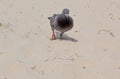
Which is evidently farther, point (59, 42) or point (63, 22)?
point (59, 42)

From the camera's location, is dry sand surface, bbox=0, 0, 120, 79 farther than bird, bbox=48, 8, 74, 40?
No

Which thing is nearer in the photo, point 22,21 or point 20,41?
point 20,41

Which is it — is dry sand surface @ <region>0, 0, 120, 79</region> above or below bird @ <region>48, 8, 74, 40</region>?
below

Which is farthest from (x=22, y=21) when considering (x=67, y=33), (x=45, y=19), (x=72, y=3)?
(x=72, y=3)

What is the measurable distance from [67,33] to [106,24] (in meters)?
1.34

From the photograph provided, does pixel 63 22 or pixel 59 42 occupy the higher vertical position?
pixel 63 22

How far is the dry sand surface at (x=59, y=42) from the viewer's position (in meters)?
7.87

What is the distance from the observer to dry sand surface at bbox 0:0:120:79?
7.87 meters

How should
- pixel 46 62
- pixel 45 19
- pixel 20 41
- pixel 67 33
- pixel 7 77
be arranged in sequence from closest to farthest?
pixel 7 77
pixel 46 62
pixel 20 41
pixel 67 33
pixel 45 19

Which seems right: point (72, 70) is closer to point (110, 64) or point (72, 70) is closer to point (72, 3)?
point (110, 64)

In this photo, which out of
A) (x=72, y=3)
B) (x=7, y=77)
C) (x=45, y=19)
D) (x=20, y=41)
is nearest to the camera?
(x=7, y=77)

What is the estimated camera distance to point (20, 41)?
9.32m

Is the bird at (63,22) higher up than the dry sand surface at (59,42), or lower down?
higher up

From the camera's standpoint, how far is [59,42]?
31.2 ft
